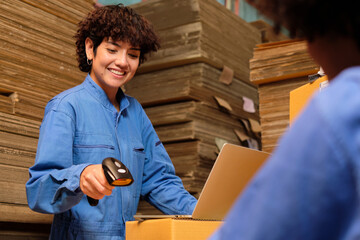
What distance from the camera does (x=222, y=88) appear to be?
3316 mm

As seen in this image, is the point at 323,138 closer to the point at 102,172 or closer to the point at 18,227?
the point at 102,172

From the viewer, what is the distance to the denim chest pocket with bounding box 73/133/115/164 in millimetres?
1843

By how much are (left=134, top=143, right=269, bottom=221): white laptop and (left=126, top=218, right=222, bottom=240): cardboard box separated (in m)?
0.03

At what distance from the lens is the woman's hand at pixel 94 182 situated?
1.42 m

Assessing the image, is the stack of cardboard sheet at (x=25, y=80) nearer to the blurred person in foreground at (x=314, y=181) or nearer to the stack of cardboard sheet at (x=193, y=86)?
the stack of cardboard sheet at (x=193, y=86)

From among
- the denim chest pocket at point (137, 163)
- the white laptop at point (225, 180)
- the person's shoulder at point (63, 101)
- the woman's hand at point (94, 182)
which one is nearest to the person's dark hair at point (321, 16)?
the white laptop at point (225, 180)

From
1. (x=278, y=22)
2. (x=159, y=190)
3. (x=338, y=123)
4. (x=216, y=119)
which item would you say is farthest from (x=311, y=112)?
(x=216, y=119)

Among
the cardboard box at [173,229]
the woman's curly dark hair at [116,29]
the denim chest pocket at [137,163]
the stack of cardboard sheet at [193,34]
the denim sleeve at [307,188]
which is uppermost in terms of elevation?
the stack of cardboard sheet at [193,34]

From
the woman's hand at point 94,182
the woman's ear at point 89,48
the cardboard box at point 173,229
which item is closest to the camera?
the cardboard box at point 173,229

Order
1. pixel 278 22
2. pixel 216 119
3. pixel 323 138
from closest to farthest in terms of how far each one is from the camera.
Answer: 1. pixel 323 138
2. pixel 278 22
3. pixel 216 119

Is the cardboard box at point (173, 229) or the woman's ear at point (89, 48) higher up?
the woman's ear at point (89, 48)

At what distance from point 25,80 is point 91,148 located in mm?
713

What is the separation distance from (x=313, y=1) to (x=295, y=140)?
0.46 feet

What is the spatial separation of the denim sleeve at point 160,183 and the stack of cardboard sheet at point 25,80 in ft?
1.82
